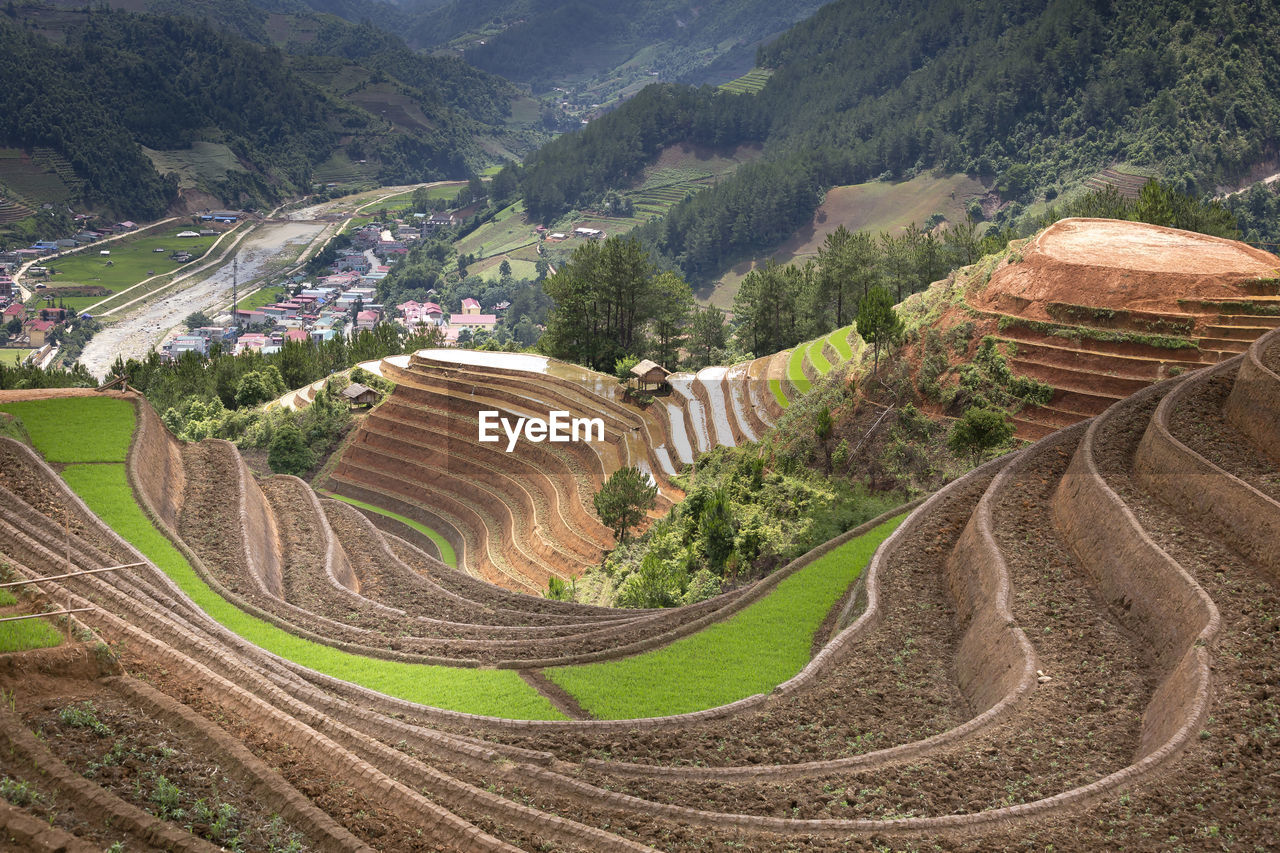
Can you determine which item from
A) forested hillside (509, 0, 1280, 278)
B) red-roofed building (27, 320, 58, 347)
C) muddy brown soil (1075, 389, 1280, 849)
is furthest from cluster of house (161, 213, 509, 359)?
muddy brown soil (1075, 389, 1280, 849)

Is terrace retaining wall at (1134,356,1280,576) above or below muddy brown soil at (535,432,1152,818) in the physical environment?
above

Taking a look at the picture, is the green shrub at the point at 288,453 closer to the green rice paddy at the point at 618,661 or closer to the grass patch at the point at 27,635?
the green rice paddy at the point at 618,661

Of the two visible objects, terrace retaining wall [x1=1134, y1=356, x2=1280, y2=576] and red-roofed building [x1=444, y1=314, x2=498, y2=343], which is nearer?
terrace retaining wall [x1=1134, y1=356, x2=1280, y2=576]

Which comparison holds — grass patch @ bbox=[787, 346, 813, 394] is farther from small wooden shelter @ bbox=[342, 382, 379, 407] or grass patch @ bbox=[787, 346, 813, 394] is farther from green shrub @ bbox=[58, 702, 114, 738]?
green shrub @ bbox=[58, 702, 114, 738]

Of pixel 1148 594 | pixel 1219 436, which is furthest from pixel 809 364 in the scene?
pixel 1148 594

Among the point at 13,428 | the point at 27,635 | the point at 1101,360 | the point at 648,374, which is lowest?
the point at 1101,360

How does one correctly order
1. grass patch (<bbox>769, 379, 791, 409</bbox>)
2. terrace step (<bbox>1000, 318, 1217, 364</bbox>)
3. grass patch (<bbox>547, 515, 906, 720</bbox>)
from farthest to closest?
grass patch (<bbox>769, 379, 791, 409</bbox>) < terrace step (<bbox>1000, 318, 1217, 364</bbox>) < grass patch (<bbox>547, 515, 906, 720</bbox>)

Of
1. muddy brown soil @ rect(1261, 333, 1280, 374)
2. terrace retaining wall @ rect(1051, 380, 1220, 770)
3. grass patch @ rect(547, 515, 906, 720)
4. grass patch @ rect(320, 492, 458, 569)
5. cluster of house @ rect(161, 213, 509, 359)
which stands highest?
cluster of house @ rect(161, 213, 509, 359)

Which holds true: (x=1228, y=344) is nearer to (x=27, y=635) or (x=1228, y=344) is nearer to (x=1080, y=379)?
(x=1080, y=379)

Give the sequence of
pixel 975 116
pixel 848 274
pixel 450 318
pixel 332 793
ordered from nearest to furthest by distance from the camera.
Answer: pixel 332 793
pixel 848 274
pixel 450 318
pixel 975 116
